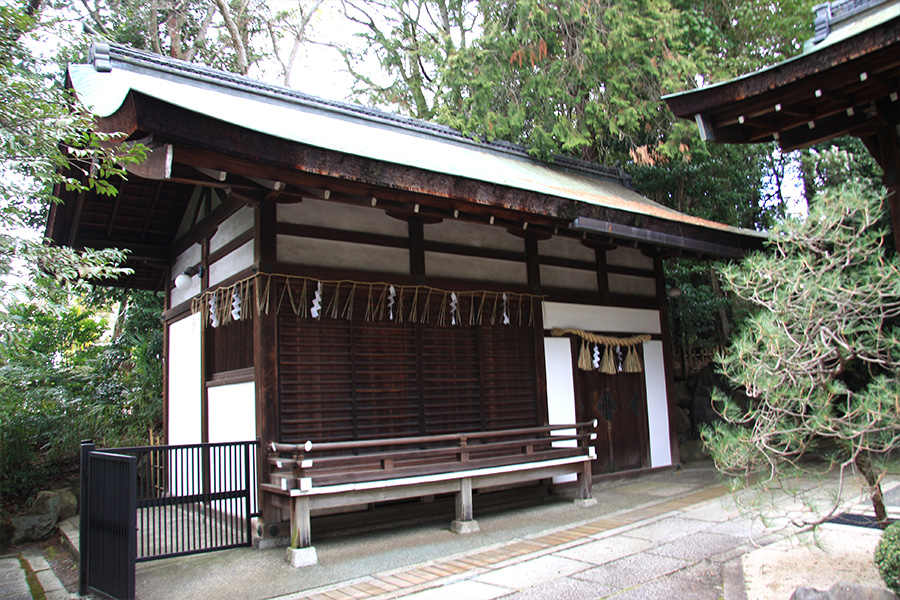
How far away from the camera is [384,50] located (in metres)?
17.3

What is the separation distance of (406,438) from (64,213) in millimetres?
4952

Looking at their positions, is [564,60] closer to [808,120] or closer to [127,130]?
[808,120]

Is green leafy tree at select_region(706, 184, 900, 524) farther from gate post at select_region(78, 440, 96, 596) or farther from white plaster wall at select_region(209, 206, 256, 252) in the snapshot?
gate post at select_region(78, 440, 96, 596)

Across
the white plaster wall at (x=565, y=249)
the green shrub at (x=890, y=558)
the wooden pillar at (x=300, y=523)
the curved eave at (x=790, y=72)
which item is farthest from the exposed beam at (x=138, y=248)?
the green shrub at (x=890, y=558)

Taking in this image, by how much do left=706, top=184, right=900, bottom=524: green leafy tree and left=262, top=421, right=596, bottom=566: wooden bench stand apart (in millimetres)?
2641

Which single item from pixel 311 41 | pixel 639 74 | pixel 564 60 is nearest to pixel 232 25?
pixel 311 41

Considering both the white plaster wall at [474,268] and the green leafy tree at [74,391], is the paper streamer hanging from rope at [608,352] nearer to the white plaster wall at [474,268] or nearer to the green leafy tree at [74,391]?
the white plaster wall at [474,268]

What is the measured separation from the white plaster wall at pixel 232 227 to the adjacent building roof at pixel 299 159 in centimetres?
63

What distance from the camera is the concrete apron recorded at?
466 centimetres

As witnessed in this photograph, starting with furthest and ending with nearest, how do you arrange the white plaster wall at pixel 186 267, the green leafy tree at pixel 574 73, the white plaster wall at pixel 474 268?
1. the green leafy tree at pixel 574 73
2. the white plaster wall at pixel 186 267
3. the white plaster wall at pixel 474 268

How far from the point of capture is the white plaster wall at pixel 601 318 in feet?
27.0

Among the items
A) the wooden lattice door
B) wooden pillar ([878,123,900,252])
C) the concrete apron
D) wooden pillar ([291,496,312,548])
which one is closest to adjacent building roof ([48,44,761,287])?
the wooden lattice door

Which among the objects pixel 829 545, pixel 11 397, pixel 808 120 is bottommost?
pixel 829 545

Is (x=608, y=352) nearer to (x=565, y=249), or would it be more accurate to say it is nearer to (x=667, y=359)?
(x=667, y=359)
